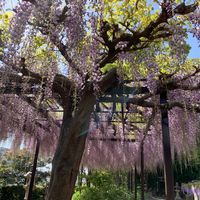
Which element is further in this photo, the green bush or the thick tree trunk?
the green bush

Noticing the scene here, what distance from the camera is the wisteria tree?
2613 millimetres

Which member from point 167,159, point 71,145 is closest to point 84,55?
point 71,145

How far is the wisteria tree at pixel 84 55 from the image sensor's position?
2613 mm

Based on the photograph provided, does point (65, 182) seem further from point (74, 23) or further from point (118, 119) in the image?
point (118, 119)

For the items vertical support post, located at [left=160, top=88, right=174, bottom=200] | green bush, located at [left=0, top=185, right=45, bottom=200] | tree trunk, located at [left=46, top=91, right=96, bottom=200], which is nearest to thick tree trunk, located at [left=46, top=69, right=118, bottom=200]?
tree trunk, located at [left=46, top=91, right=96, bottom=200]

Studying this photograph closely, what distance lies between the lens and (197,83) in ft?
11.3

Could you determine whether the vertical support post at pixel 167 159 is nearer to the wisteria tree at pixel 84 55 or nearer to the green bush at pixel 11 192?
the wisteria tree at pixel 84 55

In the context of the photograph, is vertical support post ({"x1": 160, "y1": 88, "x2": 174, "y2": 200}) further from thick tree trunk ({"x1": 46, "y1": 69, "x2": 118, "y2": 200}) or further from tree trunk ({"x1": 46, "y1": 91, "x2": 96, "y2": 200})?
tree trunk ({"x1": 46, "y1": 91, "x2": 96, "y2": 200})

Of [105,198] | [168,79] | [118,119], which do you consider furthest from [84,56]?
[105,198]

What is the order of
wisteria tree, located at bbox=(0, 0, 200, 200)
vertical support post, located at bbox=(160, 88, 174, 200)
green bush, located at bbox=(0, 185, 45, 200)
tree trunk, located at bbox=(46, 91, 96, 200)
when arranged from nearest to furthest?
wisteria tree, located at bbox=(0, 0, 200, 200) < tree trunk, located at bbox=(46, 91, 96, 200) < vertical support post, located at bbox=(160, 88, 174, 200) < green bush, located at bbox=(0, 185, 45, 200)

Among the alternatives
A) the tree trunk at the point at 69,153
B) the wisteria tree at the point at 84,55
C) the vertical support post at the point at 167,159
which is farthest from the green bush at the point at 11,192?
the vertical support post at the point at 167,159

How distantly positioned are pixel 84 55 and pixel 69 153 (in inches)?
43.3

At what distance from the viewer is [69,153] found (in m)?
2.97

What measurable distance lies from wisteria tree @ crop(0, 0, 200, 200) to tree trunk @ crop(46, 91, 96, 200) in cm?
1
